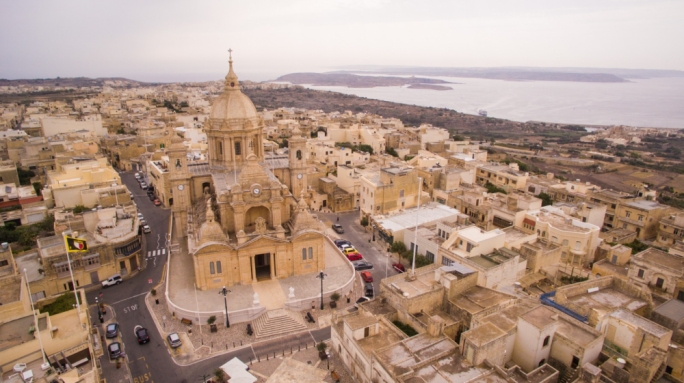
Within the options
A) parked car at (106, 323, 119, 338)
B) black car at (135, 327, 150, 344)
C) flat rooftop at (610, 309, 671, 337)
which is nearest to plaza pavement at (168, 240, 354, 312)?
black car at (135, 327, 150, 344)

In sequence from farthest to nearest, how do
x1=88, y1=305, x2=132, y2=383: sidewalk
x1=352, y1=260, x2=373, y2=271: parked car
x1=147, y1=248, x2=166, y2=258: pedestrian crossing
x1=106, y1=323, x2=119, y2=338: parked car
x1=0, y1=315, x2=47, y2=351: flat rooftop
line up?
x1=147, y1=248, x2=166, y2=258: pedestrian crossing → x1=352, y1=260, x2=373, y2=271: parked car → x1=106, y1=323, x2=119, y2=338: parked car → x1=88, y1=305, x2=132, y2=383: sidewalk → x1=0, y1=315, x2=47, y2=351: flat rooftop

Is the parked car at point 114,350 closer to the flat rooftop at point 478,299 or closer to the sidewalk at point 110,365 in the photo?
the sidewalk at point 110,365

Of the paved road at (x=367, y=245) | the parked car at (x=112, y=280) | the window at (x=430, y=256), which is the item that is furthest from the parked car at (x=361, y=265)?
the parked car at (x=112, y=280)

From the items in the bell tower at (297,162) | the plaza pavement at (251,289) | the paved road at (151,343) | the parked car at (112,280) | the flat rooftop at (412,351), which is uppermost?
the bell tower at (297,162)

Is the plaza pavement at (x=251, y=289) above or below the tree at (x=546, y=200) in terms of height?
below

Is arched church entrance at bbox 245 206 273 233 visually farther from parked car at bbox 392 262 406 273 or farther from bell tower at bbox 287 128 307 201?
parked car at bbox 392 262 406 273

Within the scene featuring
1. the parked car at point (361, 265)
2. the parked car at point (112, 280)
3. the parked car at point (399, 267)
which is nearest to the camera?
the parked car at point (112, 280)
